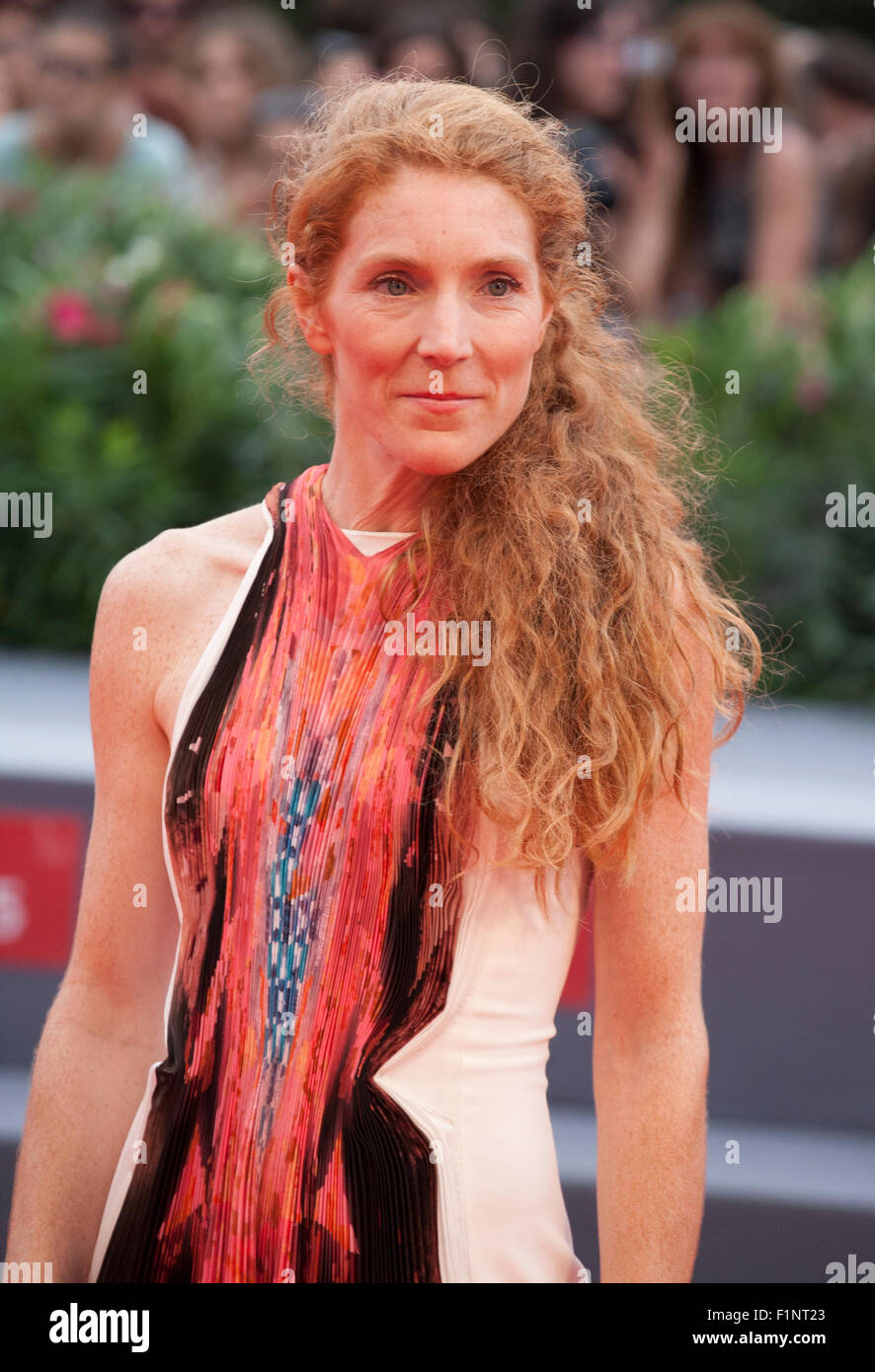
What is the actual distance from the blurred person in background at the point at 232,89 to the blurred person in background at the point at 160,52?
8cm

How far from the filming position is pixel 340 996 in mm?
1586

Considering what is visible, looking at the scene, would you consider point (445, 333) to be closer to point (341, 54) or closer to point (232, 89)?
point (341, 54)

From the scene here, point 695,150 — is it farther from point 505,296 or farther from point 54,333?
point 505,296

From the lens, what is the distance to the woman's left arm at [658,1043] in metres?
1.63

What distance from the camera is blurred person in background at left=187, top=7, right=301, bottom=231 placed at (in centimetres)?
562

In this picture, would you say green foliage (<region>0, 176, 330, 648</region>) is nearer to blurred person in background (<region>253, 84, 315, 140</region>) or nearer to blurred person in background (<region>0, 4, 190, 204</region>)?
blurred person in background (<region>0, 4, 190, 204</region>)

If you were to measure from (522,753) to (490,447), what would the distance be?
1.09ft

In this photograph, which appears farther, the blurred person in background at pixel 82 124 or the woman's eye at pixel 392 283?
the blurred person in background at pixel 82 124

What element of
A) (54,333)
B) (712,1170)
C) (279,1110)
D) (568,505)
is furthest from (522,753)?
(54,333)

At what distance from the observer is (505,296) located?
1.57m

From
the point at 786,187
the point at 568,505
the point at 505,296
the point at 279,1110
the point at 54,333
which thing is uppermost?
the point at 786,187

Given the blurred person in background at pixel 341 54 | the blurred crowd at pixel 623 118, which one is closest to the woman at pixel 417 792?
the blurred crowd at pixel 623 118

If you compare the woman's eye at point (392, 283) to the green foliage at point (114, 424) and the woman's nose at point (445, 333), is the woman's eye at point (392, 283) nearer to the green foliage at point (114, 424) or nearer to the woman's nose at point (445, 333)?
the woman's nose at point (445, 333)

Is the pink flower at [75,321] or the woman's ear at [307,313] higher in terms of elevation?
the pink flower at [75,321]
